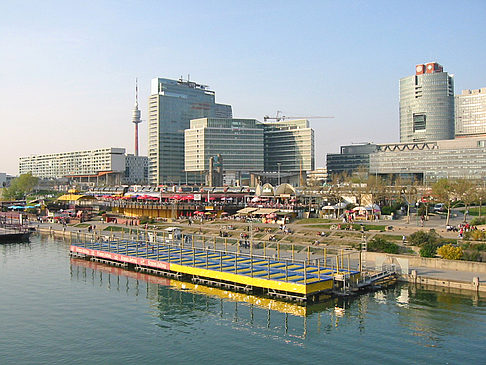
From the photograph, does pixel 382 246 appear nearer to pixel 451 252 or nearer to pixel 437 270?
pixel 437 270

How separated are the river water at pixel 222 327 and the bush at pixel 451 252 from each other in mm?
7524

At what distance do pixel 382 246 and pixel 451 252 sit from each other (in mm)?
8268

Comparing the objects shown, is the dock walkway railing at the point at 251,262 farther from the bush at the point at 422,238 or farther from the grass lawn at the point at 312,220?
the grass lawn at the point at 312,220

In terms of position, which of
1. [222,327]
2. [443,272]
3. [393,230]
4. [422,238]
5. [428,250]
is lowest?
[222,327]

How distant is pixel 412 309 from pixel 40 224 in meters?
95.9

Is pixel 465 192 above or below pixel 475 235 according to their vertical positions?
above

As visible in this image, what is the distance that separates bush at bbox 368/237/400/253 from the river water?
33.6 feet

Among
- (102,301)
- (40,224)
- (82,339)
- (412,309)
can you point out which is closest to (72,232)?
(40,224)

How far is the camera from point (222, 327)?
115ft

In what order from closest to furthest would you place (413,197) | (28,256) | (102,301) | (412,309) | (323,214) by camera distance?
(412,309)
(102,301)
(28,256)
(323,214)
(413,197)

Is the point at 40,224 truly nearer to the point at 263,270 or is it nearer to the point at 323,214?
the point at 323,214

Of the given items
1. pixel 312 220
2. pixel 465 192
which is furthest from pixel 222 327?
pixel 465 192

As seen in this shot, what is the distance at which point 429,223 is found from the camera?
3051 inches

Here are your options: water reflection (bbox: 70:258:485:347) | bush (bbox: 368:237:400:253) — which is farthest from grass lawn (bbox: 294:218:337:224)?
water reflection (bbox: 70:258:485:347)
